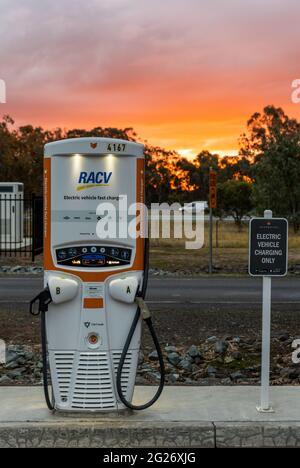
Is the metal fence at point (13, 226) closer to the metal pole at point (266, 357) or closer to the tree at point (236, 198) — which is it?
the metal pole at point (266, 357)

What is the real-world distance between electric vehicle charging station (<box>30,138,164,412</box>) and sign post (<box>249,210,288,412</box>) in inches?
37.9

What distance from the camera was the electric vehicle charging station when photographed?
527 cm

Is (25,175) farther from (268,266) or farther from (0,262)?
(268,266)

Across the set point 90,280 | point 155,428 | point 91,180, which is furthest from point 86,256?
point 155,428

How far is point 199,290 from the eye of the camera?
15.4 m

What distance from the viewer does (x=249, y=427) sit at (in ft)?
17.3

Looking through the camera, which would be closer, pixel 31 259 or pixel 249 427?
pixel 249 427

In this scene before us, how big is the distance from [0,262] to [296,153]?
37.4 feet

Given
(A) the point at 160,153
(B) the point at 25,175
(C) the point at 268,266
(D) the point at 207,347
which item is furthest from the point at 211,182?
(A) the point at 160,153

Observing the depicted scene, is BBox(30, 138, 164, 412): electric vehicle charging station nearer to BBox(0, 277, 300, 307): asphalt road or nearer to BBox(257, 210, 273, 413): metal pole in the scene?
BBox(257, 210, 273, 413): metal pole

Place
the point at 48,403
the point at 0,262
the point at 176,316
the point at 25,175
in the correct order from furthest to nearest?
1. the point at 25,175
2. the point at 0,262
3. the point at 176,316
4. the point at 48,403

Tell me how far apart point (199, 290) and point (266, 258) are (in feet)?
32.2

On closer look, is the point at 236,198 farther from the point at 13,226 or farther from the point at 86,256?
the point at 86,256

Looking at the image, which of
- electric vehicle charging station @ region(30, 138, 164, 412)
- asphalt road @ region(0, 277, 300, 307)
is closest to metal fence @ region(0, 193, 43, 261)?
asphalt road @ region(0, 277, 300, 307)
